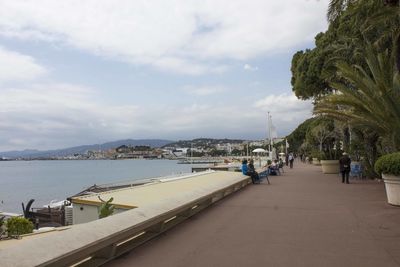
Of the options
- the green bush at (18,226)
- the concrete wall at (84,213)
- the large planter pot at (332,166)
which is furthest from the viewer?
the large planter pot at (332,166)

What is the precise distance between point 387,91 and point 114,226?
10601 millimetres

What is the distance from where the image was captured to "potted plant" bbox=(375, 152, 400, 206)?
12555 mm

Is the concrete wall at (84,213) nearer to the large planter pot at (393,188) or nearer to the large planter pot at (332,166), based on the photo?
the large planter pot at (393,188)

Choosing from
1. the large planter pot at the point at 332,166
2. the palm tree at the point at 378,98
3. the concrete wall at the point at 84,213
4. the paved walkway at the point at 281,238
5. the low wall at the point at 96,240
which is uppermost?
the palm tree at the point at 378,98

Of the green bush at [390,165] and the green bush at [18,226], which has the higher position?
the green bush at [390,165]

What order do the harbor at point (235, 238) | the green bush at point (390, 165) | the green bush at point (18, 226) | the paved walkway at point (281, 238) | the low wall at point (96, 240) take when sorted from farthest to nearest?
the green bush at point (390, 165) < the green bush at point (18, 226) < the paved walkway at point (281, 238) < the harbor at point (235, 238) < the low wall at point (96, 240)

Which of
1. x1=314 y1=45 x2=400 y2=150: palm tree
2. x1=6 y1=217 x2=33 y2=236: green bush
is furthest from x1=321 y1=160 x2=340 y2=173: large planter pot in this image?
x1=6 y1=217 x2=33 y2=236: green bush

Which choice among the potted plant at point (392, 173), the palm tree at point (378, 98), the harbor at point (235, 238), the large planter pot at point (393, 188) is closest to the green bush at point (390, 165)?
the potted plant at point (392, 173)

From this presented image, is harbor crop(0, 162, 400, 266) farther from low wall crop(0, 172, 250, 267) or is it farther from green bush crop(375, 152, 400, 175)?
green bush crop(375, 152, 400, 175)

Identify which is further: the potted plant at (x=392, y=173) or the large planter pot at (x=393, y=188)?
the large planter pot at (x=393, y=188)

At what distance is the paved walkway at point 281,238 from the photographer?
6.95 m

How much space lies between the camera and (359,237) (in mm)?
8680

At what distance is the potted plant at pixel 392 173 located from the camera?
1255 cm

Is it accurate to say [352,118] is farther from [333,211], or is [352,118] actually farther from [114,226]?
[114,226]
